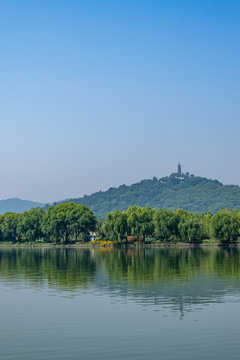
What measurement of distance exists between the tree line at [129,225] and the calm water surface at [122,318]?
69.4 m

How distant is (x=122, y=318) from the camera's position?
80.0ft

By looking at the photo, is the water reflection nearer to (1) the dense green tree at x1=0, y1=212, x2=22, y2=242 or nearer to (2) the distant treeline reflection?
(2) the distant treeline reflection

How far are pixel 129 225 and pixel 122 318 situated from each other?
96.2 m

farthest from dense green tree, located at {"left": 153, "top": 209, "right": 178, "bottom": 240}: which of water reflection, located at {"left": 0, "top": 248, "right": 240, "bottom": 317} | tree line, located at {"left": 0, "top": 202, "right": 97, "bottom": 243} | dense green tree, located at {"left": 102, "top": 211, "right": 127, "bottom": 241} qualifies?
water reflection, located at {"left": 0, "top": 248, "right": 240, "bottom": 317}

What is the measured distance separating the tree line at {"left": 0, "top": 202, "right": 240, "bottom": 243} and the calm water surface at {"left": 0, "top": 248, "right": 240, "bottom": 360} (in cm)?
6937

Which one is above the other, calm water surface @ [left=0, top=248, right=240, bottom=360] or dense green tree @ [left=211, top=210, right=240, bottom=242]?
dense green tree @ [left=211, top=210, right=240, bottom=242]

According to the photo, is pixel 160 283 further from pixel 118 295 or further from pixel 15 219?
pixel 15 219

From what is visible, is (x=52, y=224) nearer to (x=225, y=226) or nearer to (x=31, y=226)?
(x=31, y=226)

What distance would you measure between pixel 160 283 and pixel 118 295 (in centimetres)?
634

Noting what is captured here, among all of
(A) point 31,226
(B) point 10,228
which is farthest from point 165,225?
(B) point 10,228

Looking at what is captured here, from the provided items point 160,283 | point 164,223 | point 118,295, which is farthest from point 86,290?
point 164,223

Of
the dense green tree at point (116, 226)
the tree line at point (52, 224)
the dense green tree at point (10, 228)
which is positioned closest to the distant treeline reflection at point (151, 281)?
the dense green tree at point (116, 226)

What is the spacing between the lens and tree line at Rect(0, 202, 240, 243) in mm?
108625

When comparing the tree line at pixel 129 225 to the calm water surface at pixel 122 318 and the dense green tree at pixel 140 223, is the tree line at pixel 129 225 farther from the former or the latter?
the calm water surface at pixel 122 318
